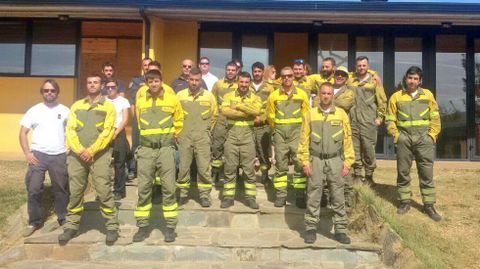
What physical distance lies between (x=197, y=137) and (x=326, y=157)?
182 cm

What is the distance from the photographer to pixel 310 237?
218 inches

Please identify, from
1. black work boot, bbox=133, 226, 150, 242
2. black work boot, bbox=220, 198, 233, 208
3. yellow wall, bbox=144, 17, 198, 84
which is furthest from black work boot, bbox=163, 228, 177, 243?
yellow wall, bbox=144, 17, 198, 84

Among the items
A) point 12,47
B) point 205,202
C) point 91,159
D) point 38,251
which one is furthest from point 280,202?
point 12,47

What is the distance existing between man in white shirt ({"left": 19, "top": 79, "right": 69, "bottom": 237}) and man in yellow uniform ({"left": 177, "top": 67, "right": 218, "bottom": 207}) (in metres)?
1.56

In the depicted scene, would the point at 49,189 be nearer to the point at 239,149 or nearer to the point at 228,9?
the point at 239,149

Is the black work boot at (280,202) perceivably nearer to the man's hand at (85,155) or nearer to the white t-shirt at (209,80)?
the white t-shirt at (209,80)

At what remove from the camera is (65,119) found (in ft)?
19.4

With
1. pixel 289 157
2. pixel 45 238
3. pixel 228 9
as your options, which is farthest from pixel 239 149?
pixel 228 9

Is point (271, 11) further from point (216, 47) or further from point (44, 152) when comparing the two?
point (44, 152)

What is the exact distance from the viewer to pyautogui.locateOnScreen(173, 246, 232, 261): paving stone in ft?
17.7

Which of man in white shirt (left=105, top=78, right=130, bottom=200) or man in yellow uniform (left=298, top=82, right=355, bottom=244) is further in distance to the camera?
man in white shirt (left=105, top=78, right=130, bottom=200)

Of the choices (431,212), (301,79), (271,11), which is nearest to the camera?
(431,212)

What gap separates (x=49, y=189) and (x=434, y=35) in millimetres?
9103

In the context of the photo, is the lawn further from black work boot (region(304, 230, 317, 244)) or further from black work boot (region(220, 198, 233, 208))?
black work boot (region(220, 198, 233, 208))
